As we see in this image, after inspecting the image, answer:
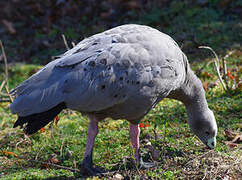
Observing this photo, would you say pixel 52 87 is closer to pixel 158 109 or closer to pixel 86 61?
pixel 86 61

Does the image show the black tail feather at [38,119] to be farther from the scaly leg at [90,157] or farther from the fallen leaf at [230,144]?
the fallen leaf at [230,144]

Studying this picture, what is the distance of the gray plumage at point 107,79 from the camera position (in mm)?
4133

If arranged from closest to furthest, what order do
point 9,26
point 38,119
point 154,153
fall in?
point 38,119, point 154,153, point 9,26

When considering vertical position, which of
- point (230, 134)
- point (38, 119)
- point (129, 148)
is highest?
point (38, 119)

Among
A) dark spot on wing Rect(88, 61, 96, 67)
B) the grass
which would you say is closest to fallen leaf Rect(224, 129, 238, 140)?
the grass

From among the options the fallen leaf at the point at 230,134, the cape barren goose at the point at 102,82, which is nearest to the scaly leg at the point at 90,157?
the cape barren goose at the point at 102,82

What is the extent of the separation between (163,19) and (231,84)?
11.4 ft

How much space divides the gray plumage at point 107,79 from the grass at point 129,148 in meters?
0.63

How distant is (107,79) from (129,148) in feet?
3.84

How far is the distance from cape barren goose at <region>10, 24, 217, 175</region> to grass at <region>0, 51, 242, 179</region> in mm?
571

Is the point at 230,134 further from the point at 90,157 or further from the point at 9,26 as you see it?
the point at 9,26

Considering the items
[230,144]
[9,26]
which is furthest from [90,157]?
[9,26]

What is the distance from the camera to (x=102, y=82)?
417 cm

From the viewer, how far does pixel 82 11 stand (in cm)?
1088
